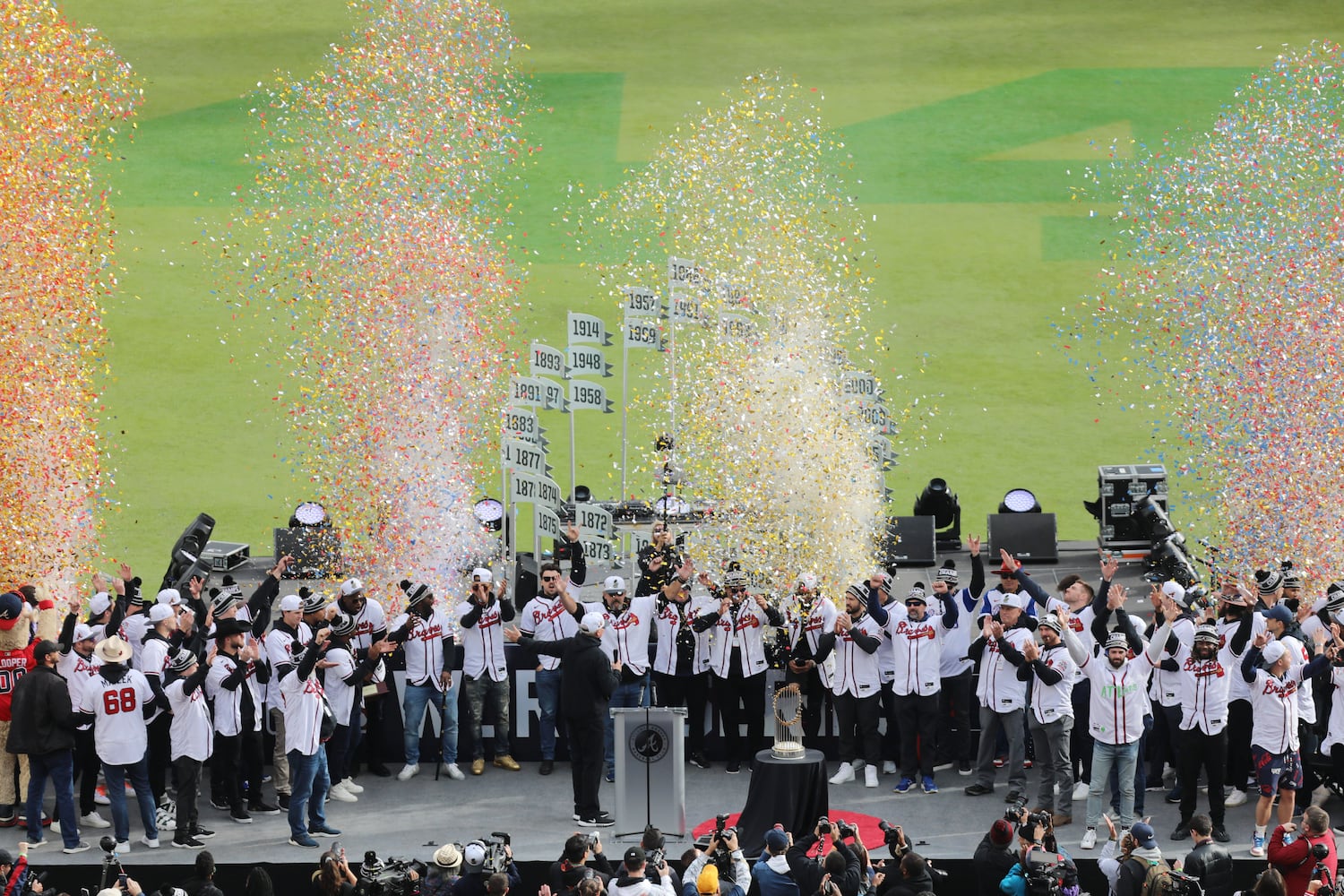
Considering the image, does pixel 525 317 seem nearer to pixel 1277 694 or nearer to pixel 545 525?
pixel 545 525

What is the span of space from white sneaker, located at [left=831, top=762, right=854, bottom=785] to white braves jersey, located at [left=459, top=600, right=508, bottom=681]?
299 centimetres

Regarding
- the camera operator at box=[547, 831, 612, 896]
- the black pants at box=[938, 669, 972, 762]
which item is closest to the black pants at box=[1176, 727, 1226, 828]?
the black pants at box=[938, 669, 972, 762]

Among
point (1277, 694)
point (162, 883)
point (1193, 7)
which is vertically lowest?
point (162, 883)

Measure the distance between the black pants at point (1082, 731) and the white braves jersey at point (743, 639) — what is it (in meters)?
2.69

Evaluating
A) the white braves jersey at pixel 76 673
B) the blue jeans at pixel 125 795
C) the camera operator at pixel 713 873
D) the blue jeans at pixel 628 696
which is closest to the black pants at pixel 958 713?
the blue jeans at pixel 628 696

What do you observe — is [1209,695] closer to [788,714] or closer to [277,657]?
[788,714]

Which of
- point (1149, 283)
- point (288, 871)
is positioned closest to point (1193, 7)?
point (1149, 283)

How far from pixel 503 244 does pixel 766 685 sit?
1907 centimetres

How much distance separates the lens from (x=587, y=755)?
55.4 feet

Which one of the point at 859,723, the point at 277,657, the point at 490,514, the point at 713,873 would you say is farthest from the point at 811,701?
the point at 490,514

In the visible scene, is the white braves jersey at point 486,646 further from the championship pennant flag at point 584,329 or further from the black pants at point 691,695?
the championship pennant flag at point 584,329

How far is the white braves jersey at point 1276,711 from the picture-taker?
1609 centimetres

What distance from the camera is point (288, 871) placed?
51.2ft

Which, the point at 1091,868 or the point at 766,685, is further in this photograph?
the point at 766,685
